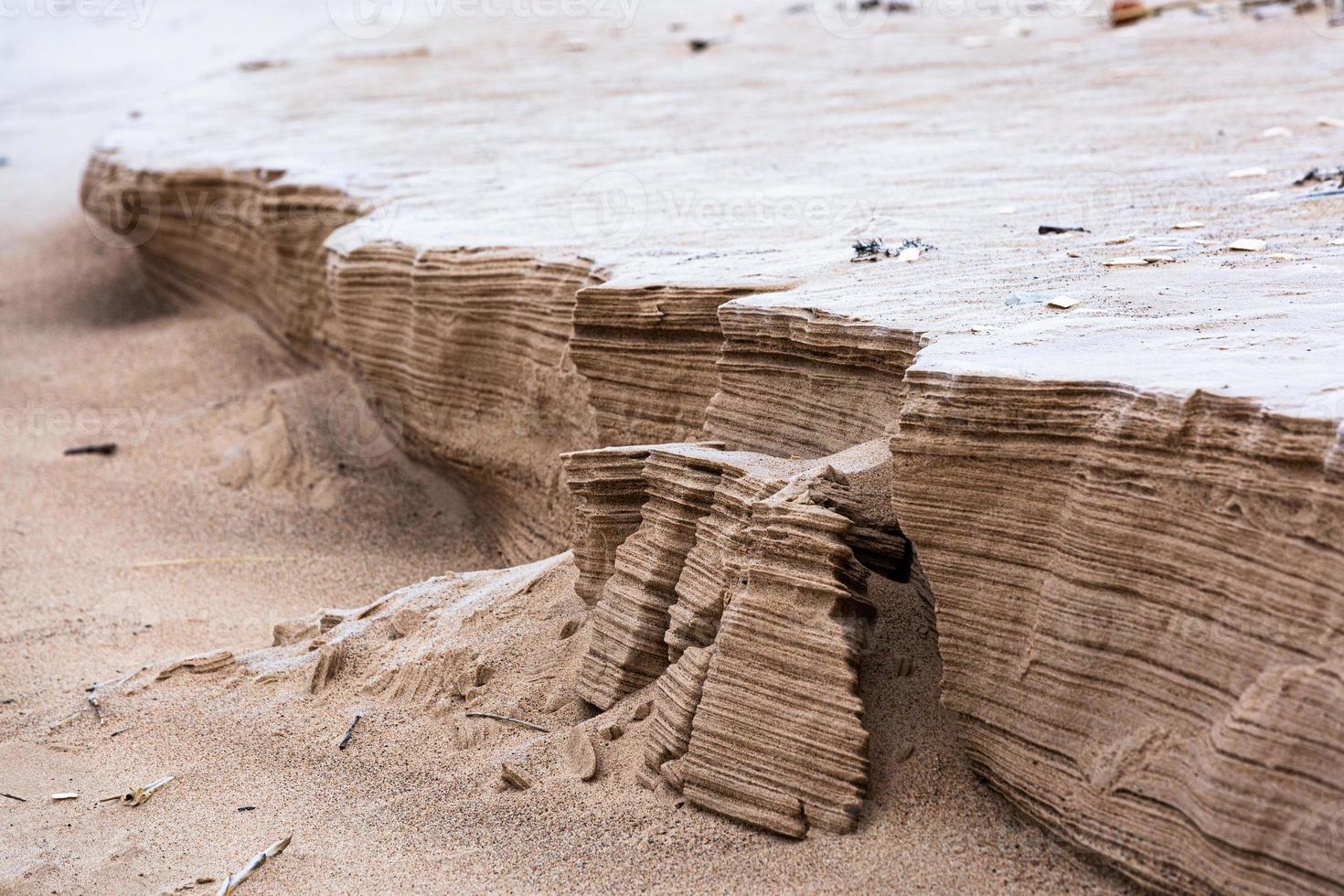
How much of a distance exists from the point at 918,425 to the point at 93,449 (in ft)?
17.8

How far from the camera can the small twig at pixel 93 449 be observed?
6977 millimetres

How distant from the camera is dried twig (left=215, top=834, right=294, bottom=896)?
3025 millimetres

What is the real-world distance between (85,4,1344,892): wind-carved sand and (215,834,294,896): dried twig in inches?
29.6

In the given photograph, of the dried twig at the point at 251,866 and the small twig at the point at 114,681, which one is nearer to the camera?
the dried twig at the point at 251,866

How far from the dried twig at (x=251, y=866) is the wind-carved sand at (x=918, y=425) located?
0.75 m

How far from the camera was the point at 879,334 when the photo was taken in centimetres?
329

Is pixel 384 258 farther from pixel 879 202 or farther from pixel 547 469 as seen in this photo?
pixel 879 202

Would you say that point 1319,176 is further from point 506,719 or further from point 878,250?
point 506,719
